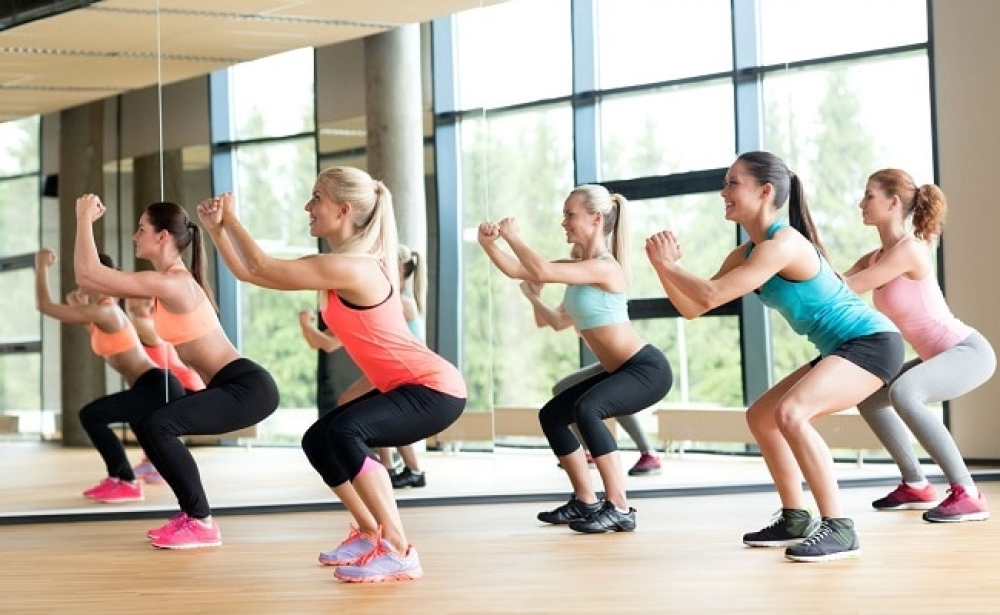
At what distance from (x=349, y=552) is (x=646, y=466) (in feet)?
9.86

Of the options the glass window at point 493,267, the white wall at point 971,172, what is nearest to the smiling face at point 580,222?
the glass window at point 493,267

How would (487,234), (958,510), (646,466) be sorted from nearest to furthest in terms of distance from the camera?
(487,234) → (958,510) → (646,466)

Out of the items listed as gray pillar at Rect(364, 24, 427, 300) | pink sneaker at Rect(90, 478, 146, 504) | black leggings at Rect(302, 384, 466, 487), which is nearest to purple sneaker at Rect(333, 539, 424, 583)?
A: black leggings at Rect(302, 384, 466, 487)

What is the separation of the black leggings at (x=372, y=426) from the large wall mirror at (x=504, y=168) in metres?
2.14

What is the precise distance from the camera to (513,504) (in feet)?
21.7

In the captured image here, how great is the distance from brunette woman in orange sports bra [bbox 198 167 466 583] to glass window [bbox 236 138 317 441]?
2210 millimetres

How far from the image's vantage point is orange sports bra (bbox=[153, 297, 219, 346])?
5418 mm

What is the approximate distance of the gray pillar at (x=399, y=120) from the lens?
22.2 feet

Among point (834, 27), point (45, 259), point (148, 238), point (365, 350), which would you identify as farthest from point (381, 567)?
point (834, 27)

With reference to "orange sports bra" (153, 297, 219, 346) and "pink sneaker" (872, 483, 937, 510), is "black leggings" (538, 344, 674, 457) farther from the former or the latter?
"orange sports bra" (153, 297, 219, 346)

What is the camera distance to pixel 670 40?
788 centimetres

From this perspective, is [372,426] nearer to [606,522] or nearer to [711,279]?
[711,279]

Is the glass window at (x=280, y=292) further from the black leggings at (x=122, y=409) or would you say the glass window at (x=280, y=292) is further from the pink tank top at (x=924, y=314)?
the pink tank top at (x=924, y=314)

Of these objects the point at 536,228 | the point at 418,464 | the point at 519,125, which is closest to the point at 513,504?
the point at 418,464
